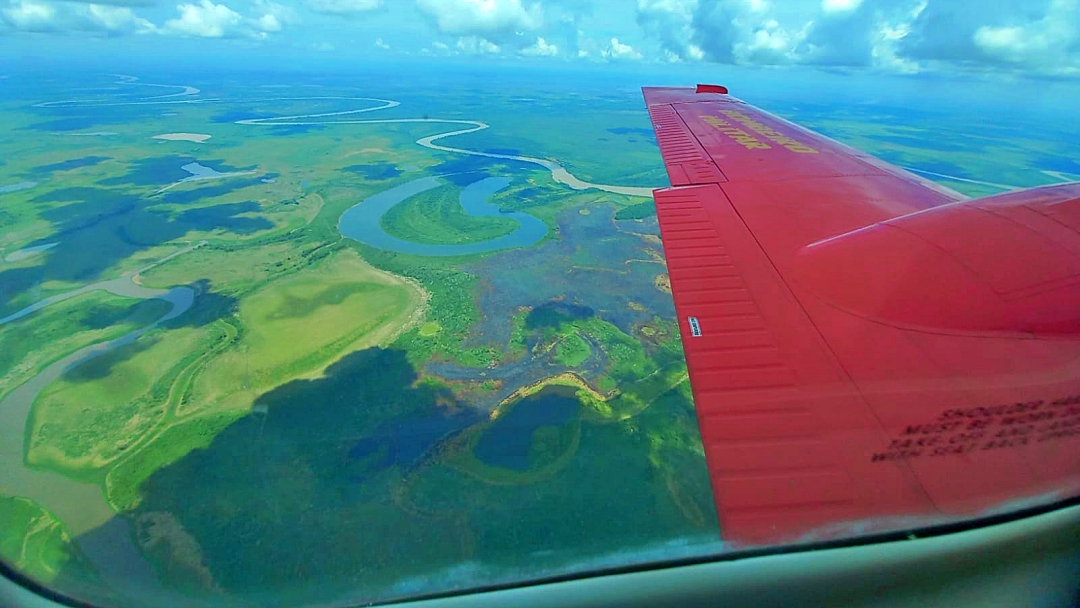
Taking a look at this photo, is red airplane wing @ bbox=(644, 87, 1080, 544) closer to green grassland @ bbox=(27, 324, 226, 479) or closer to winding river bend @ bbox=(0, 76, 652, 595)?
winding river bend @ bbox=(0, 76, 652, 595)

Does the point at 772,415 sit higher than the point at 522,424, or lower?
higher

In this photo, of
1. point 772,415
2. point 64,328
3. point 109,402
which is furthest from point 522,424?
point 64,328

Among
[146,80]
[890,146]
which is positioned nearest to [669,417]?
[890,146]

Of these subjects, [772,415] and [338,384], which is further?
[338,384]

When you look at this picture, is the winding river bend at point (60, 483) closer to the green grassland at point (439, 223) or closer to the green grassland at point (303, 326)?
the green grassland at point (303, 326)

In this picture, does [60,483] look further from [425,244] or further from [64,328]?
[425,244]
